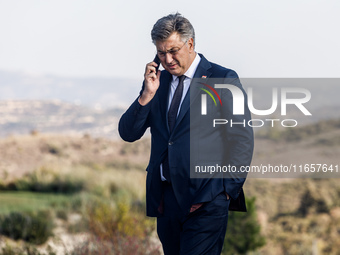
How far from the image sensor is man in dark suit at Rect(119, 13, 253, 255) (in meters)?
3.82

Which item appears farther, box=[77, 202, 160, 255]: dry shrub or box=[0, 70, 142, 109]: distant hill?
box=[0, 70, 142, 109]: distant hill

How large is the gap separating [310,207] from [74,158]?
13.6 m

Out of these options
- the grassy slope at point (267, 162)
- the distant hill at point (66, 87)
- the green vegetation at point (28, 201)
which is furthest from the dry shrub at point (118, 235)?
the distant hill at point (66, 87)

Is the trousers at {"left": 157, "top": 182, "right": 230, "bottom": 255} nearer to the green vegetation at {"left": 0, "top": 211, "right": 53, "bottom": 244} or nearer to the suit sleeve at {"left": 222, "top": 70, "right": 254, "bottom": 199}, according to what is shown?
the suit sleeve at {"left": 222, "top": 70, "right": 254, "bottom": 199}

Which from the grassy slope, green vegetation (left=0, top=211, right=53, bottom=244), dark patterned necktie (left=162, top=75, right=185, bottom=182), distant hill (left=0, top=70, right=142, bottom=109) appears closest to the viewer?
dark patterned necktie (left=162, top=75, right=185, bottom=182)

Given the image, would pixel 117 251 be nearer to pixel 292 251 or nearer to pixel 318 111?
pixel 292 251

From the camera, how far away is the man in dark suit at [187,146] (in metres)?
3.82

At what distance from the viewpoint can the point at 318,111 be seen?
47000 mm

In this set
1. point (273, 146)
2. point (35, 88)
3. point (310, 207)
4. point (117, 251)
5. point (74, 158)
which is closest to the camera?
point (117, 251)

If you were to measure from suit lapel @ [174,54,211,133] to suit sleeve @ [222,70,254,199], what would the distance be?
7.5 inches

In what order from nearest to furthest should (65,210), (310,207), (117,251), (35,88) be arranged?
(117,251)
(65,210)
(310,207)
(35,88)

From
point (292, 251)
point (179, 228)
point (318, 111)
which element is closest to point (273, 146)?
point (318, 111)

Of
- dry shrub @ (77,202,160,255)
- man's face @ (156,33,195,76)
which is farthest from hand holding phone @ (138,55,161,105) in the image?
dry shrub @ (77,202,160,255)

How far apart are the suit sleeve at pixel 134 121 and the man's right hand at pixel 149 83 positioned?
6 cm
